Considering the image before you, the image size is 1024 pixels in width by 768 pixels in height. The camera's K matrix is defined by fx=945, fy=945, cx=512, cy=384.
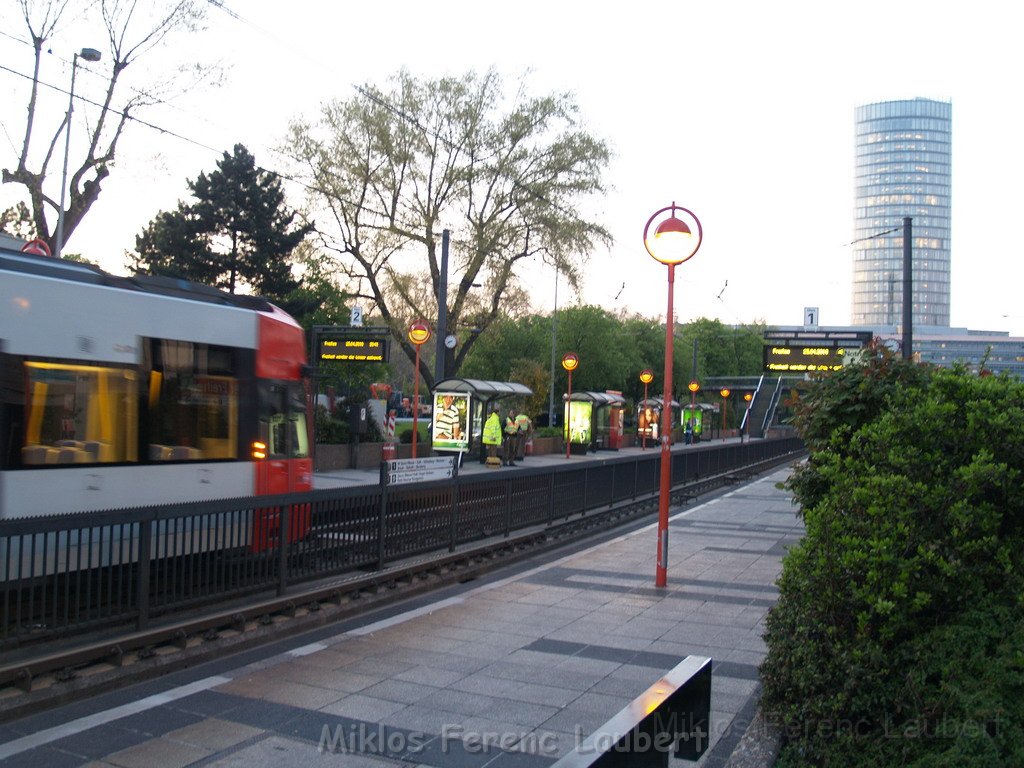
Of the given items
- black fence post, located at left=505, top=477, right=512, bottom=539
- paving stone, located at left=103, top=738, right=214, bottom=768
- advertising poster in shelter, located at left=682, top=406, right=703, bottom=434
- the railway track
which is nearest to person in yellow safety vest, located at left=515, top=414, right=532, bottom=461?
black fence post, located at left=505, top=477, right=512, bottom=539

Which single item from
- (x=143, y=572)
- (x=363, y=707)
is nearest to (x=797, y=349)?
(x=143, y=572)

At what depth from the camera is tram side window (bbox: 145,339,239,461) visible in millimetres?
9828

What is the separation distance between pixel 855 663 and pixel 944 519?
3.00 feet

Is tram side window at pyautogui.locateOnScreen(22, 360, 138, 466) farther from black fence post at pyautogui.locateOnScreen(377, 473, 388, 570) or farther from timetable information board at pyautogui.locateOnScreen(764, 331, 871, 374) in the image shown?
timetable information board at pyautogui.locateOnScreen(764, 331, 871, 374)

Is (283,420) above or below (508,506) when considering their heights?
above

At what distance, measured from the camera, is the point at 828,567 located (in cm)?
512

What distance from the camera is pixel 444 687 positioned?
6918mm

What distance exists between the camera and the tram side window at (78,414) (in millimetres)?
8531

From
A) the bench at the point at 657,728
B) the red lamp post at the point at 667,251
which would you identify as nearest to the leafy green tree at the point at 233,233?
the red lamp post at the point at 667,251

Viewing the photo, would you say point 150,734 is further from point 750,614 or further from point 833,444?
point 750,614

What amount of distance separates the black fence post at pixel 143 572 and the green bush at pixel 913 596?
479 centimetres

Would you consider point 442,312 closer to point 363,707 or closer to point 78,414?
point 78,414

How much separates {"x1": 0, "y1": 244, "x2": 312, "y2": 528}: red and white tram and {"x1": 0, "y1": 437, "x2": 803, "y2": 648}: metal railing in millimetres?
825

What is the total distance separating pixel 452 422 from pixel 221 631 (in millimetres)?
21895
